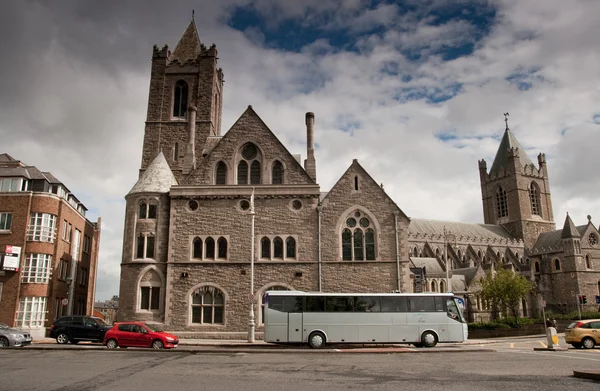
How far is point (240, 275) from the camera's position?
3044 centimetres

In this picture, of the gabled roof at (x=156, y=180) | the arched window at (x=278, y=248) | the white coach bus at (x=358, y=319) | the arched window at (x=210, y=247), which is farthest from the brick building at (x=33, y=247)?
the white coach bus at (x=358, y=319)

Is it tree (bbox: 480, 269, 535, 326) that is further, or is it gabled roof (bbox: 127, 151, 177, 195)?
tree (bbox: 480, 269, 535, 326)

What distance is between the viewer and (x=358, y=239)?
31.3m

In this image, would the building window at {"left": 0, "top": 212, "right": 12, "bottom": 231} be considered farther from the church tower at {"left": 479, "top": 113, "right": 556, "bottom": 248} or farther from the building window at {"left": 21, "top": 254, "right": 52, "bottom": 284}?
the church tower at {"left": 479, "top": 113, "right": 556, "bottom": 248}

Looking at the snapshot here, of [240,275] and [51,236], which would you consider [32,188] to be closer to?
[51,236]

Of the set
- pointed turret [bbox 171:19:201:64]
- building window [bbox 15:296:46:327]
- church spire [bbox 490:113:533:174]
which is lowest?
building window [bbox 15:296:46:327]

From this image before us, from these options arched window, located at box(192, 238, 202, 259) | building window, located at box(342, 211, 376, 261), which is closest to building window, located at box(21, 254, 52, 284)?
arched window, located at box(192, 238, 202, 259)

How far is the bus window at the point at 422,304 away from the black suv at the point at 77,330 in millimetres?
15354

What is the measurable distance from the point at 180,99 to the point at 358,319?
26.8 meters

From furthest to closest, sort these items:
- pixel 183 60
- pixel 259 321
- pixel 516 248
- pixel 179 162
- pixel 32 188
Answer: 1. pixel 516 248
2. pixel 183 60
3. pixel 179 162
4. pixel 32 188
5. pixel 259 321

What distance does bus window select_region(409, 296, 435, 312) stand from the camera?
77.3 feet

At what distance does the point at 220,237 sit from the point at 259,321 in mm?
5748

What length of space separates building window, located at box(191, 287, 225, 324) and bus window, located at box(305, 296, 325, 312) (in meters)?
8.63

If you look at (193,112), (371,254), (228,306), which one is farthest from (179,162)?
(371,254)
